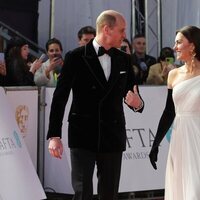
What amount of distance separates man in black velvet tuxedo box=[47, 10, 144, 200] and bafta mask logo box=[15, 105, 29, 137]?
2.34 meters

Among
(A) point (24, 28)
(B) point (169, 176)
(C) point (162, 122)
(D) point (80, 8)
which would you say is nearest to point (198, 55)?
(C) point (162, 122)

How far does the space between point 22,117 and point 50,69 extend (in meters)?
1.07

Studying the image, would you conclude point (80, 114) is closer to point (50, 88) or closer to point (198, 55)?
point (198, 55)

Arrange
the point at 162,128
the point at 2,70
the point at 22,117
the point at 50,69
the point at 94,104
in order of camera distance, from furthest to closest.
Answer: the point at 50,69, the point at 2,70, the point at 22,117, the point at 162,128, the point at 94,104

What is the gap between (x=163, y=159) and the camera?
29.1 feet

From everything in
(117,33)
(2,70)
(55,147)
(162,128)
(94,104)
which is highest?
(117,33)

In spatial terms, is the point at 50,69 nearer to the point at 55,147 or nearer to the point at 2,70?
the point at 2,70

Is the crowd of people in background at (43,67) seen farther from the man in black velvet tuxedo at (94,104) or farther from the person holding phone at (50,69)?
the man in black velvet tuxedo at (94,104)

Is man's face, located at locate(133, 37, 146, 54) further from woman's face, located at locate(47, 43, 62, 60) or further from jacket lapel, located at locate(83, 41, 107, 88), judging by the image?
jacket lapel, located at locate(83, 41, 107, 88)

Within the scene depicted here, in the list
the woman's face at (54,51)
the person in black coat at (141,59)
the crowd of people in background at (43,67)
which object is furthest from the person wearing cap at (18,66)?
the person in black coat at (141,59)

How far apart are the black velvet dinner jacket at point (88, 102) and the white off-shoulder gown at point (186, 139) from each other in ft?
2.13

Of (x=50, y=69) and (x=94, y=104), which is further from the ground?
(x=50, y=69)

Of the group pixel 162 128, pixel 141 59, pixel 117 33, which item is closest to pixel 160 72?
pixel 141 59

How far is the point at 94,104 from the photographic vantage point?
18.7 feet
